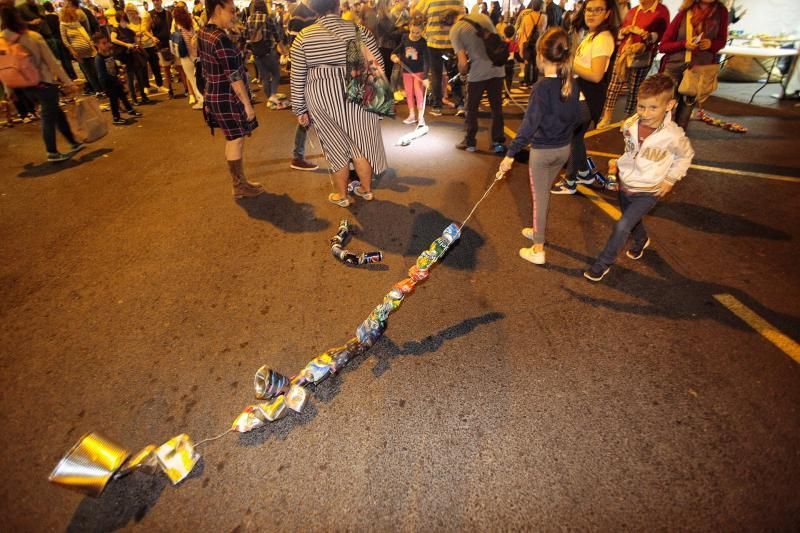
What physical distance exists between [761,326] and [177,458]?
3.83 m

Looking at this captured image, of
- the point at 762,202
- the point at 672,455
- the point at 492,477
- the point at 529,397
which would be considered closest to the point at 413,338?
the point at 529,397

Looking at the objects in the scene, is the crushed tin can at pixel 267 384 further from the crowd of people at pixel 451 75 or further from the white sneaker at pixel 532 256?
the white sneaker at pixel 532 256

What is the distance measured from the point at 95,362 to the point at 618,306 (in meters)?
3.88

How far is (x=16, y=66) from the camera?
A: 17.7 ft

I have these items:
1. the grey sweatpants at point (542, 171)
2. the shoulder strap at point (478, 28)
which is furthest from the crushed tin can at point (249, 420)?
the shoulder strap at point (478, 28)

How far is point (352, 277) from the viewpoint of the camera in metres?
3.52

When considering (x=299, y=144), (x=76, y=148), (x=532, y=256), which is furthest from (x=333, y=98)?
(x=76, y=148)

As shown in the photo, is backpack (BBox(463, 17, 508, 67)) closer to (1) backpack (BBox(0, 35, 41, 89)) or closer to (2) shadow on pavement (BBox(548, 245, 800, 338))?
(2) shadow on pavement (BBox(548, 245, 800, 338))

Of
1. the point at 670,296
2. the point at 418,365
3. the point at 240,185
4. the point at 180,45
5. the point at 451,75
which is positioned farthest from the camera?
the point at 451,75

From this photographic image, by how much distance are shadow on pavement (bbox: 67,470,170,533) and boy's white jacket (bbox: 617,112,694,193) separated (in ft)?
11.4

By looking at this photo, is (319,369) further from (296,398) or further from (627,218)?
(627,218)

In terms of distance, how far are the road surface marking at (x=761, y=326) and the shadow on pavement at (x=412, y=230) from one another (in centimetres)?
196

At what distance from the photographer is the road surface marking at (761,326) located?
2.59 m

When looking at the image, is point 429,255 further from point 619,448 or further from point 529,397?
point 619,448
